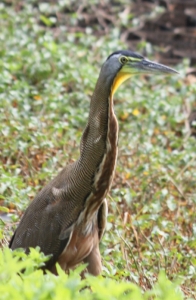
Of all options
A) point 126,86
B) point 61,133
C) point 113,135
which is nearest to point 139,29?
point 126,86

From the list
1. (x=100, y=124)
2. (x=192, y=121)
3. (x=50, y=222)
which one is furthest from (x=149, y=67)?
(x=192, y=121)

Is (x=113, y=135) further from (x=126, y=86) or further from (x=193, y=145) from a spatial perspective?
(x=126, y=86)

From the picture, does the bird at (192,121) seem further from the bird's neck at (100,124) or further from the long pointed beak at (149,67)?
the bird's neck at (100,124)

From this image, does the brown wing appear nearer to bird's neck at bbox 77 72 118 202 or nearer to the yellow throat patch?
bird's neck at bbox 77 72 118 202

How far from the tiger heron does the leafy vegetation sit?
A: 19cm

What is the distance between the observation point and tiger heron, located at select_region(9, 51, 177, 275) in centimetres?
491

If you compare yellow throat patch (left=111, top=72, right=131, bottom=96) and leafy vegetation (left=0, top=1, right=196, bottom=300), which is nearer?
leafy vegetation (left=0, top=1, right=196, bottom=300)

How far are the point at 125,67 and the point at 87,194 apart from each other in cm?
74

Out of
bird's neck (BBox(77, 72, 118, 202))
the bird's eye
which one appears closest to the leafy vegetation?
bird's neck (BBox(77, 72, 118, 202))

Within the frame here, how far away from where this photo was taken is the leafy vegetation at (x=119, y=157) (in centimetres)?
466

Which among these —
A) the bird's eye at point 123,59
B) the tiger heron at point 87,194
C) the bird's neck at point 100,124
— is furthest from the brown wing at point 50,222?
the bird's eye at point 123,59

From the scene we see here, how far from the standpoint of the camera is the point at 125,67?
4.97m

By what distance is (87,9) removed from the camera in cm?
A: 1175

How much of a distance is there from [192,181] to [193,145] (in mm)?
948
